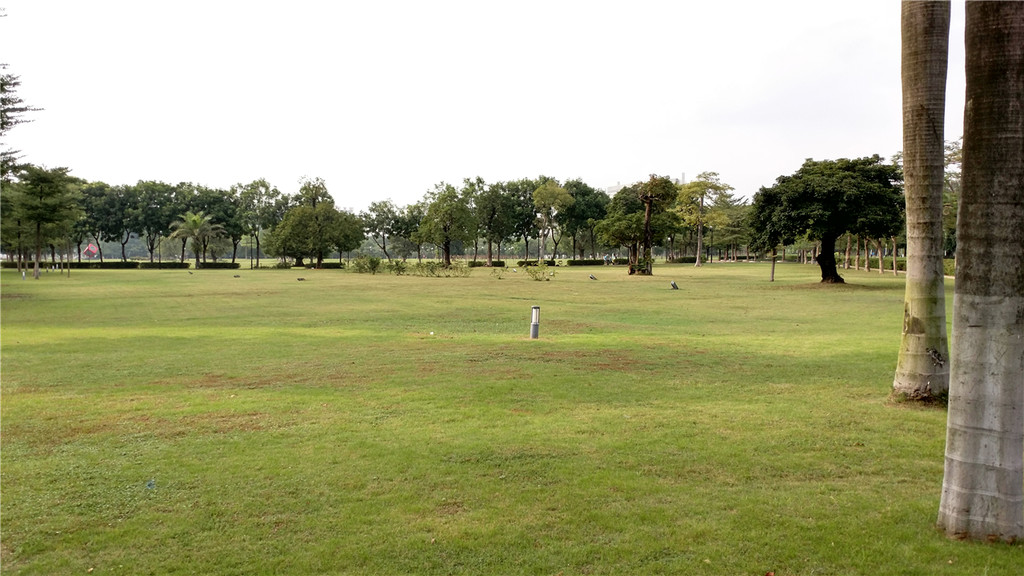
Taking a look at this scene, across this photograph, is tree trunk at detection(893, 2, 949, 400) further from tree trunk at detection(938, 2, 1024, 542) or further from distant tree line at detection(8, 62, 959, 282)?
distant tree line at detection(8, 62, 959, 282)

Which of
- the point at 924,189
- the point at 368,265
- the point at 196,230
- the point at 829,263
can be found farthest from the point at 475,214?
the point at 924,189

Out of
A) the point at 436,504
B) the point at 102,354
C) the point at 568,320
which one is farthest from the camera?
the point at 568,320

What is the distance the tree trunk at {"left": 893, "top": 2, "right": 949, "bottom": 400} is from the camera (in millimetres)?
7938

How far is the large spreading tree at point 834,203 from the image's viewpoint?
31.6 meters

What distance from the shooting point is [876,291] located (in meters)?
31.5

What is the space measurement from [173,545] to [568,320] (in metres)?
15.7

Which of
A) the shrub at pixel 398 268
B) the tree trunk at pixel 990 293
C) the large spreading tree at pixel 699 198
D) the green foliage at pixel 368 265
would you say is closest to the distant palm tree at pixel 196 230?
the green foliage at pixel 368 265

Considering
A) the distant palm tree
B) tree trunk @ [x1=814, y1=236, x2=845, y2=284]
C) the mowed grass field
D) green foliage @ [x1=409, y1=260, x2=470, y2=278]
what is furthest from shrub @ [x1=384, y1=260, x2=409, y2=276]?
the mowed grass field

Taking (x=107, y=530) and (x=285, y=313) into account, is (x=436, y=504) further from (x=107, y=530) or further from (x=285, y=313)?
(x=285, y=313)

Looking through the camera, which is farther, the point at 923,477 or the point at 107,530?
the point at 923,477

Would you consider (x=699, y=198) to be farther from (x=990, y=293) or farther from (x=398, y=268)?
(x=990, y=293)

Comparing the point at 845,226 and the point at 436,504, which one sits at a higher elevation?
the point at 845,226

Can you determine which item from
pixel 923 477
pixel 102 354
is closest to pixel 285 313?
pixel 102 354

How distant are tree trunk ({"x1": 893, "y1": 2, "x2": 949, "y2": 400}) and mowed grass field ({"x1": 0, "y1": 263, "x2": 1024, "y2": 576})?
76 centimetres
